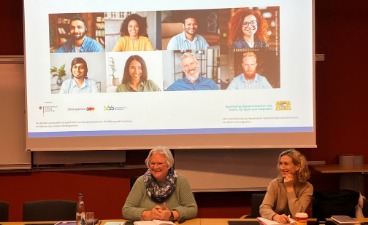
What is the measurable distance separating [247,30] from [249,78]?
484mm

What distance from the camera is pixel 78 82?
18.8 feet

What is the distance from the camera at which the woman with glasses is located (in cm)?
562

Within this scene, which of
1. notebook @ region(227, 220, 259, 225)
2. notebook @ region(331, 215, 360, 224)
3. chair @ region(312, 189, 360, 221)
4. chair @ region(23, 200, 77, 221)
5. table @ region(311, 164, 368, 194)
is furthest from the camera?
table @ region(311, 164, 368, 194)

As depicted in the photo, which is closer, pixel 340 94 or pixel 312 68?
pixel 312 68

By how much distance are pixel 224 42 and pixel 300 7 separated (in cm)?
83

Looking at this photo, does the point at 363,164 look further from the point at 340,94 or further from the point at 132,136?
the point at 132,136

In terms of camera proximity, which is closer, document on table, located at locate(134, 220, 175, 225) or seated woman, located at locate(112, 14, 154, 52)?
document on table, located at locate(134, 220, 175, 225)

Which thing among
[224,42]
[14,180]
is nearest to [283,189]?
[224,42]

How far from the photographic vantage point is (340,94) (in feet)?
19.9

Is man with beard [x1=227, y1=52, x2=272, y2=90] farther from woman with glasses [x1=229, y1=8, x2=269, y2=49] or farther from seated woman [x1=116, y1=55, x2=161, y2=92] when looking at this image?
seated woman [x1=116, y1=55, x2=161, y2=92]

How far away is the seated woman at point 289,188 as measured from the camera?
4227 millimetres

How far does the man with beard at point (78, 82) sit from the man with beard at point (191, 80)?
796 millimetres

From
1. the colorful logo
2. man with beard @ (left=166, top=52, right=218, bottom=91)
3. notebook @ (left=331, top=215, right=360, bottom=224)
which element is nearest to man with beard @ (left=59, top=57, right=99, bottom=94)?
man with beard @ (left=166, top=52, right=218, bottom=91)

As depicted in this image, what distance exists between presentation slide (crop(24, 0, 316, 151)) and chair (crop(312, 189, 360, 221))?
1.43m
